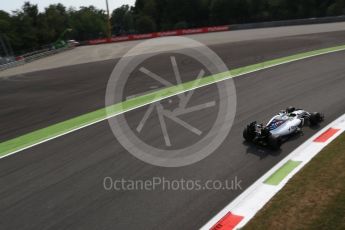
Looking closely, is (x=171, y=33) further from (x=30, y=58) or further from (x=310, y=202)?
(x=310, y=202)

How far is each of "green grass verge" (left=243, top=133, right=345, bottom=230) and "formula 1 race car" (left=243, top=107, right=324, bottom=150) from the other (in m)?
1.30

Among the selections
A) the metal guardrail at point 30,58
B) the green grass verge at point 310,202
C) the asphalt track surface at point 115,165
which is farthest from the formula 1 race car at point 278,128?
the metal guardrail at point 30,58

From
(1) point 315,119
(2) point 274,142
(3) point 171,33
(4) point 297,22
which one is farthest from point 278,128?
(3) point 171,33

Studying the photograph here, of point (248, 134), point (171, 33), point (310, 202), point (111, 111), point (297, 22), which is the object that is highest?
point (310, 202)

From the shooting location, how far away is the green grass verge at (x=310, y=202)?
6340mm

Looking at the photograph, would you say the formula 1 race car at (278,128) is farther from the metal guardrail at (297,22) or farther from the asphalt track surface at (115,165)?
the metal guardrail at (297,22)

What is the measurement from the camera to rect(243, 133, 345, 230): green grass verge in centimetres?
634

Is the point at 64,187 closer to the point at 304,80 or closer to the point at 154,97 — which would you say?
the point at 154,97

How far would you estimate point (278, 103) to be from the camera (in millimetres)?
13680

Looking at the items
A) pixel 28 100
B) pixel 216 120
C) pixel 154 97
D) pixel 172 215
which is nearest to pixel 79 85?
pixel 28 100

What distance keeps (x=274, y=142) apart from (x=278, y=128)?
2.76ft

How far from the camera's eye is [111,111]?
48.6ft

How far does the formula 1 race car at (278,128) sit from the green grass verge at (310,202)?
1.30m

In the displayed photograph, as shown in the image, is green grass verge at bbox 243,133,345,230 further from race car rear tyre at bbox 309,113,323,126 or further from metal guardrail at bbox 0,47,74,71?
metal guardrail at bbox 0,47,74,71
